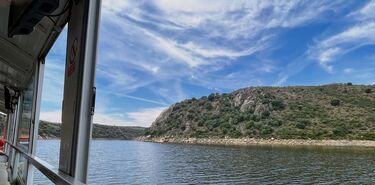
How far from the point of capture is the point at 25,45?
3154 millimetres

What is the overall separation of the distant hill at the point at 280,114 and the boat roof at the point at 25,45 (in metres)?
56.8

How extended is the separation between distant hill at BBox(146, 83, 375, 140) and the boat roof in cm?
5675

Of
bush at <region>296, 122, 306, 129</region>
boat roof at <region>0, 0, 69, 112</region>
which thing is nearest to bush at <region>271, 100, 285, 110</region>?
bush at <region>296, 122, 306, 129</region>

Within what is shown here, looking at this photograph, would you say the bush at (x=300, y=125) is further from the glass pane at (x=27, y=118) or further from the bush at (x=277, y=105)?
the glass pane at (x=27, y=118)

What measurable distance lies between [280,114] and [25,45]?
68412 millimetres

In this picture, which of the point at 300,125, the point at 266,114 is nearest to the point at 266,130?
the point at 266,114

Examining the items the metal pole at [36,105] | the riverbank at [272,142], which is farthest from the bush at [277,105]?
the metal pole at [36,105]

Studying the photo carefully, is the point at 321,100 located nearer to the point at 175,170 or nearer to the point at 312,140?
the point at 312,140

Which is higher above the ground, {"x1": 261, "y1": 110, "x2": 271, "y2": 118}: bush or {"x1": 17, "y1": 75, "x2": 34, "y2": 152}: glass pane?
{"x1": 261, "y1": 110, "x2": 271, "y2": 118}: bush

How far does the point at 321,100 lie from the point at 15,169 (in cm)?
6963

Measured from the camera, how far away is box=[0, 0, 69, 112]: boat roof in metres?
2.34

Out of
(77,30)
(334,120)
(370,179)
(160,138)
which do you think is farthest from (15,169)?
(160,138)

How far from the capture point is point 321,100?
6831 cm

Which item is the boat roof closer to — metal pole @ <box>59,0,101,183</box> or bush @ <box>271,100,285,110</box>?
metal pole @ <box>59,0,101,183</box>
